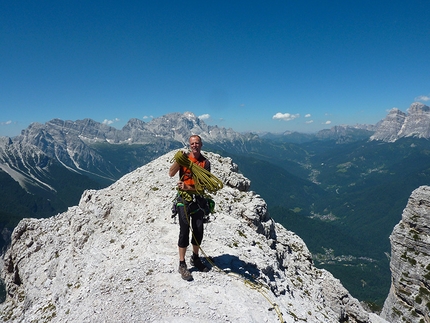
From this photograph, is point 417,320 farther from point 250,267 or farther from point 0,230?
point 0,230

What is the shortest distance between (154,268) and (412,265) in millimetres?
56231

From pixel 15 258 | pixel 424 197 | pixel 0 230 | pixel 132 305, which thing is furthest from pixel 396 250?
pixel 0 230

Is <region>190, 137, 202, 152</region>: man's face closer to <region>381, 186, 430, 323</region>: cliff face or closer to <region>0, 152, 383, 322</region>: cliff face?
<region>0, 152, 383, 322</region>: cliff face

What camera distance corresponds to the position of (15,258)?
87.8 feet

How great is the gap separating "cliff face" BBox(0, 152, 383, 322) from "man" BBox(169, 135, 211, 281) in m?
1.64

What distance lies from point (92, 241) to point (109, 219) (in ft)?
7.95

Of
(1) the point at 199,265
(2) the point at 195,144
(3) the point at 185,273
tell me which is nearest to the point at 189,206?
(2) the point at 195,144

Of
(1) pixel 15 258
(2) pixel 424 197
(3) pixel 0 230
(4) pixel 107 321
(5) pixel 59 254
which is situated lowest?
(3) pixel 0 230

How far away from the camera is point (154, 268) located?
1298cm

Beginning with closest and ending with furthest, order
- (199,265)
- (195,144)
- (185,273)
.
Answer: (195,144) < (185,273) < (199,265)

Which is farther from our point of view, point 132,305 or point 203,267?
point 203,267

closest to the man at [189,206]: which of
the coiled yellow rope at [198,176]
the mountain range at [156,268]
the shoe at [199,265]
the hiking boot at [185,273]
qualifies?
the hiking boot at [185,273]

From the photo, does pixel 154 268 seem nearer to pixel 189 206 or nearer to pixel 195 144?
pixel 189 206

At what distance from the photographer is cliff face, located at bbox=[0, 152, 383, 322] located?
11.1 metres
